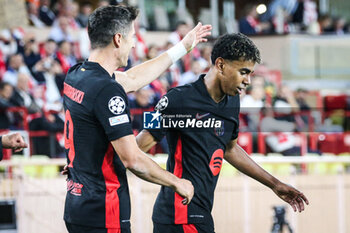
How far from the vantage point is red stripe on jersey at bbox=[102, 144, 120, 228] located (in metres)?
3.33

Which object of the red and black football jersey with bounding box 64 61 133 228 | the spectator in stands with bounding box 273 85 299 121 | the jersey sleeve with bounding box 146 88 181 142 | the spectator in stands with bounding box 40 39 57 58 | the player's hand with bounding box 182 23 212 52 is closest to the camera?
the red and black football jersey with bounding box 64 61 133 228

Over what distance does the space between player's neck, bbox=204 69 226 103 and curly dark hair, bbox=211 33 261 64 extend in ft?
0.47

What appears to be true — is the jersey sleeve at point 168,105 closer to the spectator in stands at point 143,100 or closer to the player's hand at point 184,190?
the player's hand at point 184,190

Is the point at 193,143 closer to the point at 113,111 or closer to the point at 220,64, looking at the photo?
the point at 220,64

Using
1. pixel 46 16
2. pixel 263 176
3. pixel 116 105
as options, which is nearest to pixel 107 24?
pixel 116 105

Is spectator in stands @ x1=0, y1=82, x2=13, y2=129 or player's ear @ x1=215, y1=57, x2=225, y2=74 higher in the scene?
spectator in stands @ x1=0, y1=82, x2=13, y2=129

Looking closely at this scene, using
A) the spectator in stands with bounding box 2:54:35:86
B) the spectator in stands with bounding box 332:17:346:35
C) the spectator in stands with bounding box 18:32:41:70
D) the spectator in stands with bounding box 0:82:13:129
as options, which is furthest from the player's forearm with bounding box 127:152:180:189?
the spectator in stands with bounding box 332:17:346:35

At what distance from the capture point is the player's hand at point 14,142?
3703 mm

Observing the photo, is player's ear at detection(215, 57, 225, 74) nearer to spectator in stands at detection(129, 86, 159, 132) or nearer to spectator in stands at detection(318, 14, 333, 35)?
spectator in stands at detection(129, 86, 159, 132)

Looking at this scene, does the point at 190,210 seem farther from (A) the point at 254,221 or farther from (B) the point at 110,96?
(A) the point at 254,221

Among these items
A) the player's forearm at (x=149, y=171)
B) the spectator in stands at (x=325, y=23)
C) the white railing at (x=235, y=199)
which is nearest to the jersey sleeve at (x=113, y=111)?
the player's forearm at (x=149, y=171)

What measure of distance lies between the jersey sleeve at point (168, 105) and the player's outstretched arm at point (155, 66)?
0.25 metres

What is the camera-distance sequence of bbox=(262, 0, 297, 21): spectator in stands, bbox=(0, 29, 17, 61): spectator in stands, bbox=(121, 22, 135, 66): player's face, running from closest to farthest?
bbox=(121, 22, 135, 66): player's face → bbox=(0, 29, 17, 61): spectator in stands → bbox=(262, 0, 297, 21): spectator in stands

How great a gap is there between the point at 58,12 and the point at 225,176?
6539 mm
